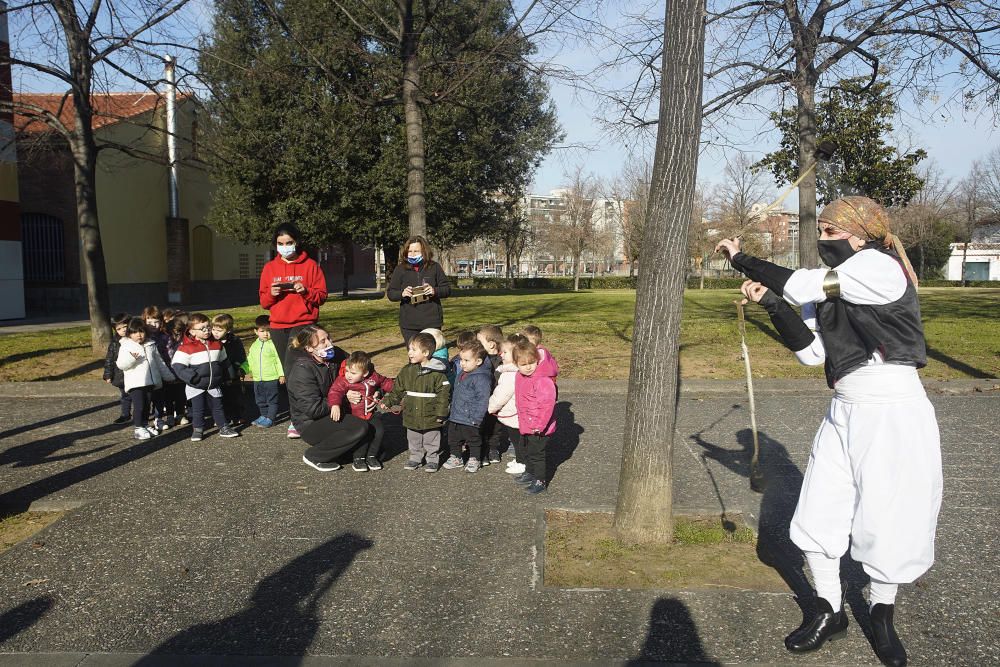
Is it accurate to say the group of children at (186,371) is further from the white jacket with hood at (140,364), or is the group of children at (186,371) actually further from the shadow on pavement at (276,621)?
the shadow on pavement at (276,621)

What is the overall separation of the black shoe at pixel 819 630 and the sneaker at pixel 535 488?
2551 millimetres

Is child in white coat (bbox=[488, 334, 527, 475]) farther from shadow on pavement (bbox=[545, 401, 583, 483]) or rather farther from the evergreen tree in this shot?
the evergreen tree

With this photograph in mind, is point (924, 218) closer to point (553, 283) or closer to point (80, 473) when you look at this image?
point (553, 283)

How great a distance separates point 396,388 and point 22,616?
132 inches

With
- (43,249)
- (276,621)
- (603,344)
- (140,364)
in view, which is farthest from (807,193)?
(43,249)

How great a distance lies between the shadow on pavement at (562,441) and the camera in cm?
671

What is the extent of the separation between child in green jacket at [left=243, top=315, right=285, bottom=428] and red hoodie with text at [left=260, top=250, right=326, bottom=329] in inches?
16.1

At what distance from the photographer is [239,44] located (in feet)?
82.3

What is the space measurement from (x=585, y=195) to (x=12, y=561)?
55907mm

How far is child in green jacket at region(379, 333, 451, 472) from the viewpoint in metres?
6.49

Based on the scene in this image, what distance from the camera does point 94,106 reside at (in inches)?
523

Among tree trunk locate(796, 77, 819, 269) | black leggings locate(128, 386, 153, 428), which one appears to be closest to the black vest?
black leggings locate(128, 386, 153, 428)

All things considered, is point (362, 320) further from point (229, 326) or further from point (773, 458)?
point (773, 458)

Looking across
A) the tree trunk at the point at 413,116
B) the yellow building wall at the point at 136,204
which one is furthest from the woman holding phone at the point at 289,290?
the yellow building wall at the point at 136,204
